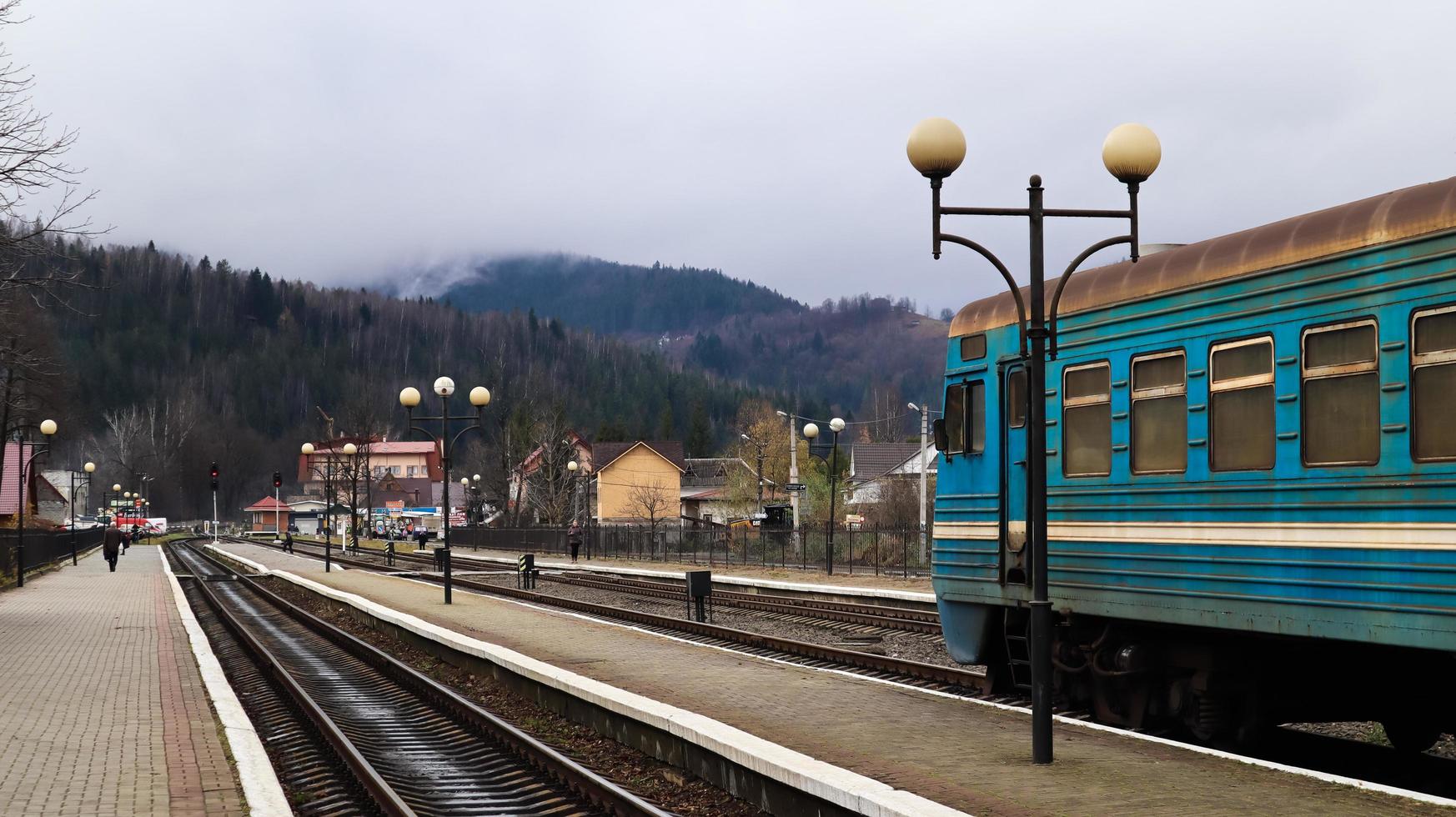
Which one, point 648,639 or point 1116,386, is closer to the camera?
point 1116,386

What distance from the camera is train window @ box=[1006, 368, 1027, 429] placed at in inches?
510

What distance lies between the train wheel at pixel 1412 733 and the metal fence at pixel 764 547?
27228 millimetres

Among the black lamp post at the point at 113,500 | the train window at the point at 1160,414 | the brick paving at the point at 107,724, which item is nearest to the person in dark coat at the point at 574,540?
the brick paving at the point at 107,724

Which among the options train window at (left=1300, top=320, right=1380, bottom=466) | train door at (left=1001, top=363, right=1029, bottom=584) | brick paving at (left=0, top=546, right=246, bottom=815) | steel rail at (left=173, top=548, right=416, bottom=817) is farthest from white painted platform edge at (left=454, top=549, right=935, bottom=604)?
train window at (left=1300, top=320, right=1380, bottom=466)

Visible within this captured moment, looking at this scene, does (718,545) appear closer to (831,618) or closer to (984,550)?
(831,618)

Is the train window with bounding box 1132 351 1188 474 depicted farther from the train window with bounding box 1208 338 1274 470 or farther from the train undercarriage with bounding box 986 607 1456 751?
the train undercarriage with bounding box 986 607 1456 751

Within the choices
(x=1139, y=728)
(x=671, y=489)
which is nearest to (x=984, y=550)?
(x=1139, y=728)

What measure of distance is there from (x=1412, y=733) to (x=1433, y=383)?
3215 millimetres

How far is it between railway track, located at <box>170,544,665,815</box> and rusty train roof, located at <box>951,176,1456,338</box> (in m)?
5.58

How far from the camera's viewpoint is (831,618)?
84.5ft

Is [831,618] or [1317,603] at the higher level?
[1317,603]

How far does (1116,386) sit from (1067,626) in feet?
7.61

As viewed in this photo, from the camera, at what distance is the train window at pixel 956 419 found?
13883mm

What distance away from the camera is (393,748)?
43.6 feet
